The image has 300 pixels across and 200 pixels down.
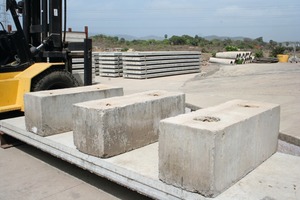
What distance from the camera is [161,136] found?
10.1 ft

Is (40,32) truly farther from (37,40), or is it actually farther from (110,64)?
(110,64)

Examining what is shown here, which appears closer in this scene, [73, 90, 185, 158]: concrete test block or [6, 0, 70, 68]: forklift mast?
[73, 90, 185, 158]: concrete test block

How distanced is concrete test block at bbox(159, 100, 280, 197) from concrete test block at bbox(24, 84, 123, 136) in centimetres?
221

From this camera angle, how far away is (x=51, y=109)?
4.76 meters

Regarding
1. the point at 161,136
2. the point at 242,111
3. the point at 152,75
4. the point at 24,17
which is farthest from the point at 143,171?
the point at 152,75

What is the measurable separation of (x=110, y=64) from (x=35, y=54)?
8.78m

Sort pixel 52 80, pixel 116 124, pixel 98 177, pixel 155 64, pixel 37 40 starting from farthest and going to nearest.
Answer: pixel 155 64
pixel 37 40
pixel 52 80
pixel 98 177
pixel 116 124

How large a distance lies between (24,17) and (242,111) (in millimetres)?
5681

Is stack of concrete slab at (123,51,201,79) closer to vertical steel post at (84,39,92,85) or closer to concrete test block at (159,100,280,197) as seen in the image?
vertical steel post at (84,39,92,85)

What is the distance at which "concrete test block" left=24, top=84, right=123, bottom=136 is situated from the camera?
469 cm

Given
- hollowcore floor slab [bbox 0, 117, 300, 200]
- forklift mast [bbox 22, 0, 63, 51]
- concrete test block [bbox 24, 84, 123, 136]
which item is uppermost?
forklift mast [bbox 22, 0, 63, 51]

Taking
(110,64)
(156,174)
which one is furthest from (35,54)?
(110,64)

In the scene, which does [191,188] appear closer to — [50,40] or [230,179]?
[230,179]

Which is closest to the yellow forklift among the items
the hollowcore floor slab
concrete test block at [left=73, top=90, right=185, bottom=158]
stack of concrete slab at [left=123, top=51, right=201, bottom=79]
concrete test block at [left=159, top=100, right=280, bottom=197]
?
the hollowcore floor slab
